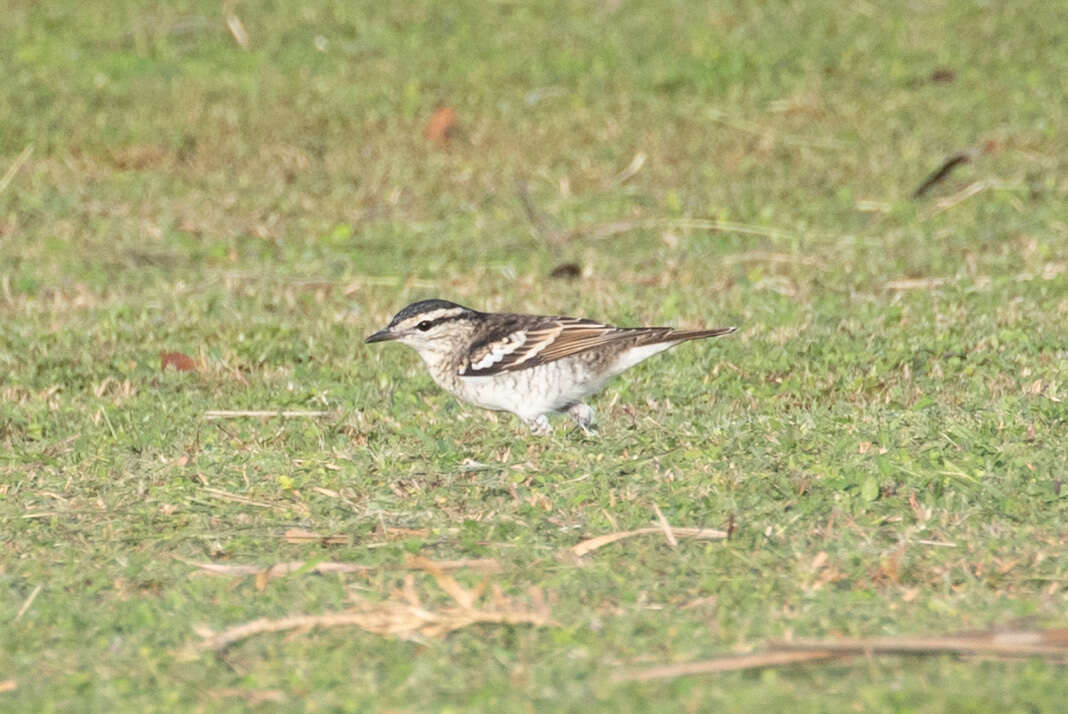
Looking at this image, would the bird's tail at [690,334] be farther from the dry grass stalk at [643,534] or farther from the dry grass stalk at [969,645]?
the dry grass stalk at [969,645]

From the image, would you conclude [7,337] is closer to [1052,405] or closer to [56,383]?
[56,383]

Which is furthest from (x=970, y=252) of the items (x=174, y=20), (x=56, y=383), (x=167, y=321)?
(x=174, y=20)

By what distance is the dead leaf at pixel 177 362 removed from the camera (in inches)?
481

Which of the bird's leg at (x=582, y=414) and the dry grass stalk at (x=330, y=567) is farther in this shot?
the bird's leg at (x=582, y=414)

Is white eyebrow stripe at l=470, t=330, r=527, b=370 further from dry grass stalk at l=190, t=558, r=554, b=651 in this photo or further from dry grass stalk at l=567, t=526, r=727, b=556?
dry grass stalk at l=190, t=558, r=554, b=651

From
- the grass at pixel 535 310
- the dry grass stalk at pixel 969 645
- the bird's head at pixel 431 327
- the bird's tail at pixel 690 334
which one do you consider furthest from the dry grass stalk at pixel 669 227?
the dry grass stalk at pixel 969 645

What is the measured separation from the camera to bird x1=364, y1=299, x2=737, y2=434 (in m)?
9.86

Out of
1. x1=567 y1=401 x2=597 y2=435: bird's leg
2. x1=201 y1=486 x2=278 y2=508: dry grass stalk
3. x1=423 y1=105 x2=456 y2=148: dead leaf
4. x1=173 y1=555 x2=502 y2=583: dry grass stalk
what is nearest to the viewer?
x1=173 y1=555 x2=502 y2=583: dry grass stalk

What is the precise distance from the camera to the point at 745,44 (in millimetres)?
20438

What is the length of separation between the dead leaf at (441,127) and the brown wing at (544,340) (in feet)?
29.2

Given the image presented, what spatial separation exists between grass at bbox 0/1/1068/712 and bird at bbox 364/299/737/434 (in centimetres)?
29

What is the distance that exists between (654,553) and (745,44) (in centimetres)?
1397

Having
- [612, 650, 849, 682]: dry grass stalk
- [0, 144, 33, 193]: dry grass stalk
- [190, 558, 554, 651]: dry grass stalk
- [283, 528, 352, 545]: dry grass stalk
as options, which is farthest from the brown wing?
[0, 144, 33, 193]: dry grass stalk

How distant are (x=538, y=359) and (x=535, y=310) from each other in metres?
3.73
